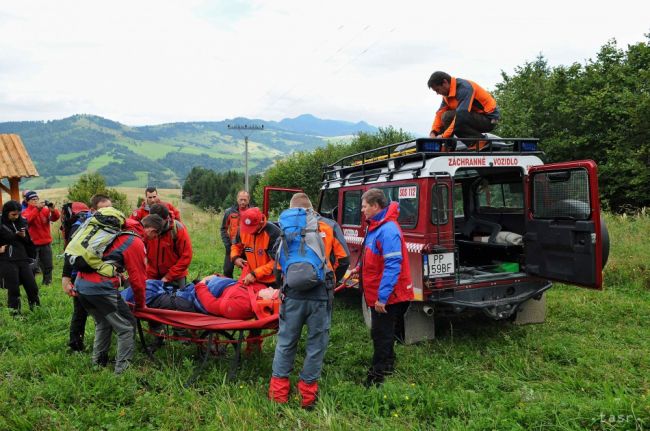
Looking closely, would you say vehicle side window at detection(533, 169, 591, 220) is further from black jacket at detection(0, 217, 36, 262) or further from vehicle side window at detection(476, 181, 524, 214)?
black jacket at detection(0, 217, 36, 262)

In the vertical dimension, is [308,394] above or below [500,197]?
below

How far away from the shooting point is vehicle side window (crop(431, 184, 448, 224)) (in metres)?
4.83

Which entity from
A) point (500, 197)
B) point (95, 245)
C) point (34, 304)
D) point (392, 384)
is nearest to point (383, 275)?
point (392, 384)

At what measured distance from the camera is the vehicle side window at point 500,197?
6.05 m

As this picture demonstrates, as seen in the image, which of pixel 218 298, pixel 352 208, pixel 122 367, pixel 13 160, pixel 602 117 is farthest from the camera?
pixel 602 117

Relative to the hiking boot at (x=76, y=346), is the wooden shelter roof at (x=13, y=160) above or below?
above

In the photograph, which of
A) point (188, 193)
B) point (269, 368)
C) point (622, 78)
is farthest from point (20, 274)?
point (188, 193)

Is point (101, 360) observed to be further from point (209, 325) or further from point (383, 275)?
point (383, 275)

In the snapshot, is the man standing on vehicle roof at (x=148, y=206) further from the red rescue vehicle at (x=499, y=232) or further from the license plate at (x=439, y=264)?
the license plate at (x=439, y=264)

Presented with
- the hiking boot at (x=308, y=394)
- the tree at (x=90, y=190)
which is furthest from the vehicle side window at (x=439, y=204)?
the tree at (x=90, y=190)

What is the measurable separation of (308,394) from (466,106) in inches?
158

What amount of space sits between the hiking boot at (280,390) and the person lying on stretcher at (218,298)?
27.6 inches

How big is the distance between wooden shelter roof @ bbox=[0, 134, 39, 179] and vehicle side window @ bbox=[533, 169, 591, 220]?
11.1 meters

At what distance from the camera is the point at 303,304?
12.2 ft
